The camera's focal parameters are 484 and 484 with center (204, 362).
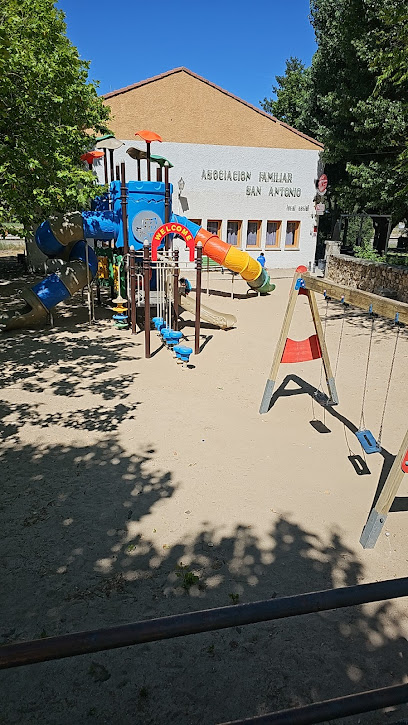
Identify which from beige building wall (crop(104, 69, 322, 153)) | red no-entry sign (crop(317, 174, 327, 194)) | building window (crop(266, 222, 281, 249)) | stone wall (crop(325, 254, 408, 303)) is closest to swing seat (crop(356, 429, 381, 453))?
stone wall (crop(325, 254, 408, 303))

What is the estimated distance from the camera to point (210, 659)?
3.23 meters

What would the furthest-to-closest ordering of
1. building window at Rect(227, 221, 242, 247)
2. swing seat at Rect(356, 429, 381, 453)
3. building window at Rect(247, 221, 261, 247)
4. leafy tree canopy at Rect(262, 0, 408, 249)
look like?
building window at Rect(247, 221, 261, 247) < building window at Rect(227, 221, 242, 247) < leafy tree canopy at Rect(262, 0, 408, 249) < swing seat at Rect(356, 429, 381, 453)

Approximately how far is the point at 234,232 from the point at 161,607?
70.7 ft

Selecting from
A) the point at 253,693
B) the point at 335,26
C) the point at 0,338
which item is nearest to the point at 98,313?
the point at 0,338

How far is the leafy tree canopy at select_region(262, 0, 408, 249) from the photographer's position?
18312 millimetres

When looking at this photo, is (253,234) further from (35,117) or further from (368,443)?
(368,443)

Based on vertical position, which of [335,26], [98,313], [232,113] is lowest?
[98,313]

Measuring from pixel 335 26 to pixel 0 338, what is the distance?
20.9m

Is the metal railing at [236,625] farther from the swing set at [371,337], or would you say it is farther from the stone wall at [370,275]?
→ the stone wall at [370,275]

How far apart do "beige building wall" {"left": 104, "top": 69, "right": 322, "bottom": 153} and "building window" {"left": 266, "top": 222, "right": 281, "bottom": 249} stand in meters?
3.61

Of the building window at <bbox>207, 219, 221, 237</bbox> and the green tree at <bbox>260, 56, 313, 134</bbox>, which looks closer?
the building window at <bbox>207, 219, 221, 237</bbox>

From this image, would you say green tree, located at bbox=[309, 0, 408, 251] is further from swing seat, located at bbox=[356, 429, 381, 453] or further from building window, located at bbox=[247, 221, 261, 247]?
swing seat, located at bbox=[356, 429, 381, 453]

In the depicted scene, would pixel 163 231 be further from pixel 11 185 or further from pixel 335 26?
pixel 335 26

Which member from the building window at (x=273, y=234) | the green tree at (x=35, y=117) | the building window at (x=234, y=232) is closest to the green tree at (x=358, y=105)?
the building window at (x=273, y=234)
